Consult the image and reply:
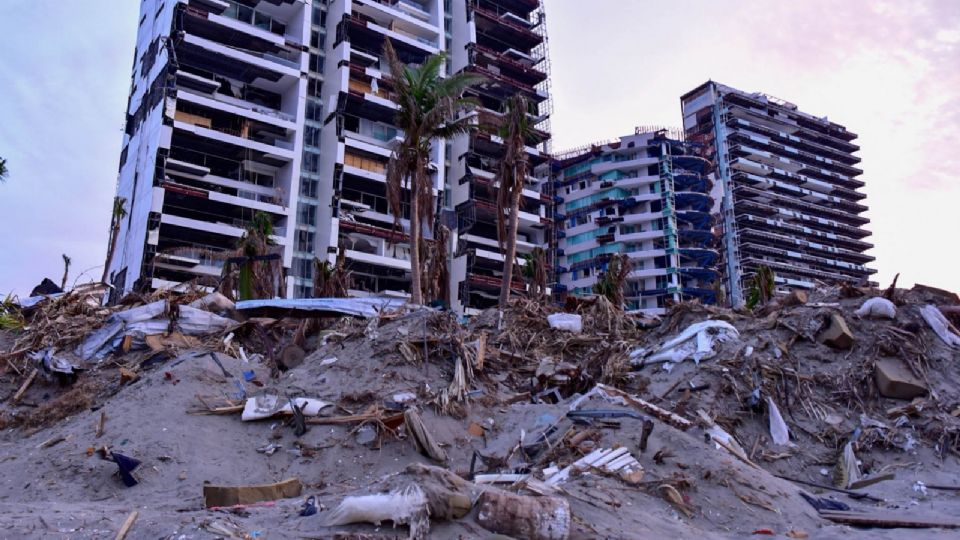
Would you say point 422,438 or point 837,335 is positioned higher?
point 837,335

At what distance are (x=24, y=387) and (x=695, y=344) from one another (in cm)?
1223

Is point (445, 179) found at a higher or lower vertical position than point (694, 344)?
higher

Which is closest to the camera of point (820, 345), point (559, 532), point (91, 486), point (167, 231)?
point (559, 532)

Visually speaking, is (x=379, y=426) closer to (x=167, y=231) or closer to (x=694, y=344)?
(x=694, y=344)

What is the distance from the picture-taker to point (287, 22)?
5056cm

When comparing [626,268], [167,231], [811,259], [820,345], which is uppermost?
[811,259]

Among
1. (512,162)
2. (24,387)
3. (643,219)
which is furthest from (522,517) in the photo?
(643,219)

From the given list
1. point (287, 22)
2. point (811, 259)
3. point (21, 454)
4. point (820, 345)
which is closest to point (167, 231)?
point (287, 22)

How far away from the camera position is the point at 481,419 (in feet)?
31.7

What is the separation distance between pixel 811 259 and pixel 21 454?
9355 cm

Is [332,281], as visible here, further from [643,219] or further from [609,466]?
[643,219]

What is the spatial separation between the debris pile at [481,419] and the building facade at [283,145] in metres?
26.6

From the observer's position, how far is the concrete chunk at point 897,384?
34.7 ft

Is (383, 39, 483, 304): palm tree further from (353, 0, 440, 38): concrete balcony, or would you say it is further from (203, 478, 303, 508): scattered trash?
(353, 0, 440, 38): concrete balcony
